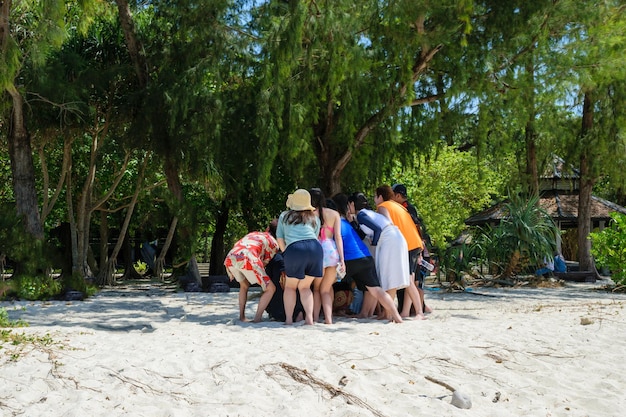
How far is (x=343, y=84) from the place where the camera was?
499 inches

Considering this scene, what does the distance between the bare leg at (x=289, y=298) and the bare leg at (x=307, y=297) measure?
0.08 meters

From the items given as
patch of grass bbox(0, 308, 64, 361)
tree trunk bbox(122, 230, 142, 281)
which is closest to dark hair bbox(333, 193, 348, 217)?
patch of grass bbox(0, 308, 64, 361)

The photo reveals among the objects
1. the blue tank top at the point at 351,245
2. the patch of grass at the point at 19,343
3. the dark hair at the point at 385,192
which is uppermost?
the dark hair at the point at 385,192

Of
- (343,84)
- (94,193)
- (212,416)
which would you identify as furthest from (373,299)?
(94,193)

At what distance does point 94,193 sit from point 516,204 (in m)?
12.7

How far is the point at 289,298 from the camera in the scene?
778 cm

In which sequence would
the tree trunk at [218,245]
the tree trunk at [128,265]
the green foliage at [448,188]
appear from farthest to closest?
the green foliage at [448,188], the tree trunk at [128,265], the tree trunk at [218,245]

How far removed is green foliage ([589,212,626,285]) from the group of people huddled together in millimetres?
7847

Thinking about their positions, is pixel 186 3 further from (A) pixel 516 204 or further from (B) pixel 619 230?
(B) pixel 619 230

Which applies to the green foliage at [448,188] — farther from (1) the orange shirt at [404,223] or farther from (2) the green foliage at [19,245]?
(1) the orange shirt at [404,223]

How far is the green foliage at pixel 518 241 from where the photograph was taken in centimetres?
1493

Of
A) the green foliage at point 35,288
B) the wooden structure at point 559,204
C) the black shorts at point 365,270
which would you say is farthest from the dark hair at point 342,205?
the wooden structure at point 559,204

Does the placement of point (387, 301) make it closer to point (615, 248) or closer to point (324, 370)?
point (324, 370)

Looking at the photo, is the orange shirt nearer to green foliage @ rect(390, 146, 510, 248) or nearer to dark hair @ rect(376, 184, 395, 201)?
dark hair @ rect(376, 184, 395, 201)
